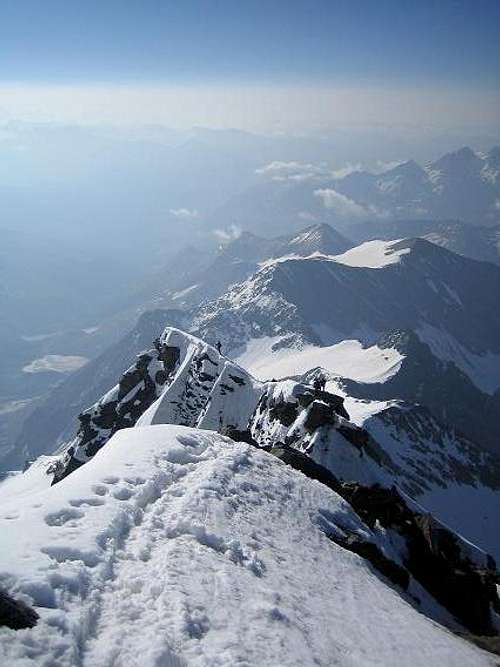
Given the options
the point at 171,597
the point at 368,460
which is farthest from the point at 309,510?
the point at 368,460

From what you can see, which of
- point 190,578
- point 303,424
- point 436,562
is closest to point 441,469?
point 303,424

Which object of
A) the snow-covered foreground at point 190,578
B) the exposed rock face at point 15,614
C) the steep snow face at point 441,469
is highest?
the exposed rock face at point 15,614

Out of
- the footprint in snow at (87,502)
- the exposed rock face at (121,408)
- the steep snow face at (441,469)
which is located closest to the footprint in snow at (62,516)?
the footprint in snow at (87,502)

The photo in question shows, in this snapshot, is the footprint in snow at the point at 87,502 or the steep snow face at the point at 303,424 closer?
the footprint in snow at the point at 87,502

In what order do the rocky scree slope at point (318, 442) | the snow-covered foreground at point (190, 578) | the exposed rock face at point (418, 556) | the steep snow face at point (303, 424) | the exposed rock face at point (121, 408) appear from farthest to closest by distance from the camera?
the exposed rock face at point (121, 408)
the steep snow face at point (303, 424)
the rocky scree slope at point (318, 442)
the exposed rock face at point (418, 556)
the snow-covered foreground at point (190, 578)

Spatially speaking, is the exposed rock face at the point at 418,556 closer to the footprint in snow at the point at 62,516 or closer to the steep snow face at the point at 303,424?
the steep snow face at the point at 303,424

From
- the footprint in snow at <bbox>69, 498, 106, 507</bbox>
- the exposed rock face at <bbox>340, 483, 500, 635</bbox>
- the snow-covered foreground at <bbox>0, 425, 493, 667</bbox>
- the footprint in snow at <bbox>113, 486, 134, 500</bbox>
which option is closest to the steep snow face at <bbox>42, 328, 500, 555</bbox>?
the exposed rock face at <bbox>340, 483, 500, 635</bbox>

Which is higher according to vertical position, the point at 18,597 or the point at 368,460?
the point at 18,597

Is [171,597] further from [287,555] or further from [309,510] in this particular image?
[309,510]
